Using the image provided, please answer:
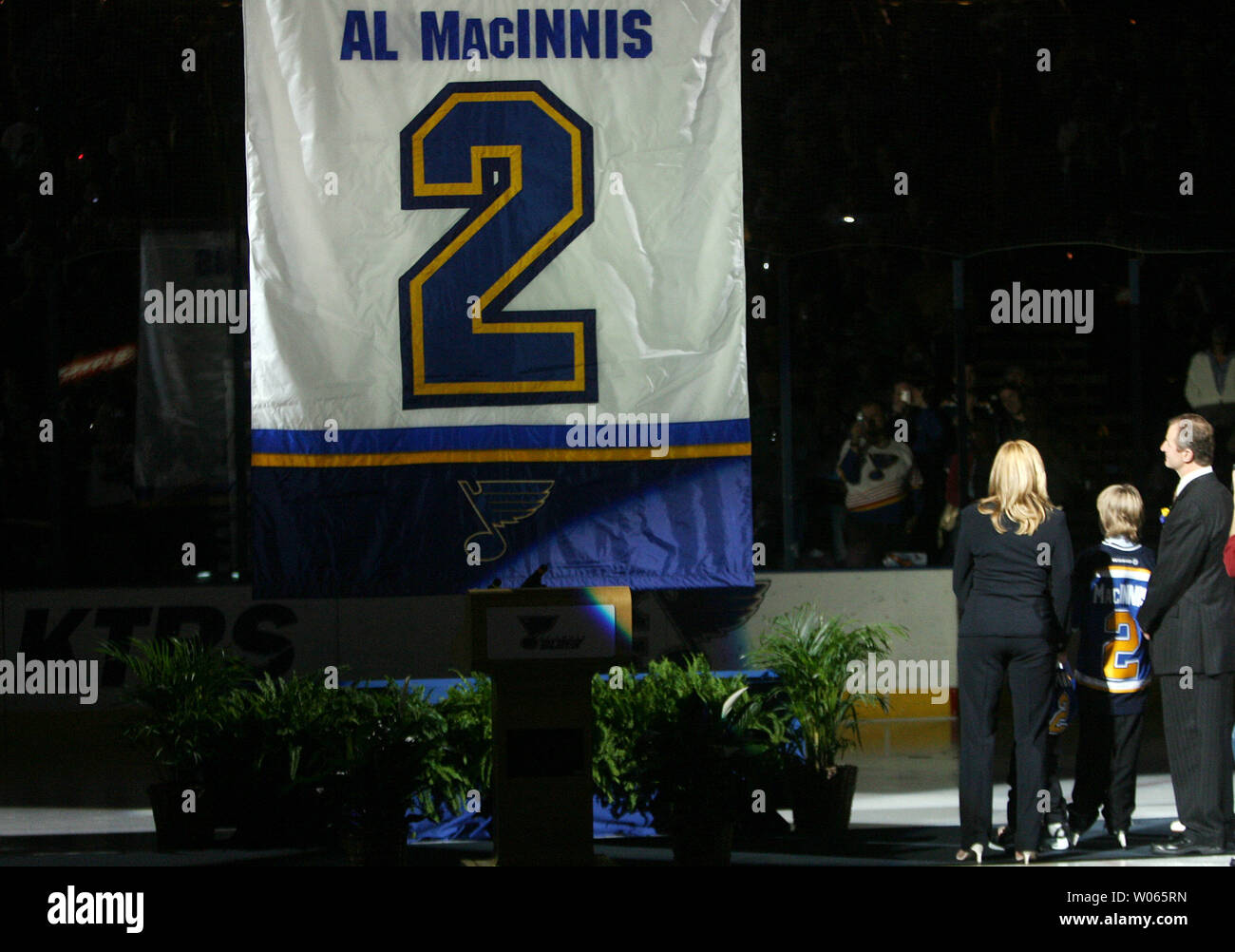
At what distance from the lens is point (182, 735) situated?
760cm

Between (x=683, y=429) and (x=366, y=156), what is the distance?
196cm

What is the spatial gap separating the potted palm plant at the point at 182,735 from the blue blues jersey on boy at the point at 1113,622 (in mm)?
4100

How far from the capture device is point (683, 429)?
7.59 m

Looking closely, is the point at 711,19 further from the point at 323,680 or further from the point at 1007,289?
the point at 1007,289

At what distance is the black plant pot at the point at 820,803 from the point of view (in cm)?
782

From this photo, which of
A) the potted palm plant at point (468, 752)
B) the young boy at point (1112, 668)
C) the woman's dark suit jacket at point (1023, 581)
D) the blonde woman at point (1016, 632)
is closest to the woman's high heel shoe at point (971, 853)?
the blonde woman at point (1016, 632)

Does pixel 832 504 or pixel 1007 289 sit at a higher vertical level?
pixel 1007 289

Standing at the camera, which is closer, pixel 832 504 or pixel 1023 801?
pixel 1023 801

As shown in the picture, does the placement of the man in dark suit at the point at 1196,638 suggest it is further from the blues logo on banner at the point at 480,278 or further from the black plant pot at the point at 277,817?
the black plant pot at the point at 277,817

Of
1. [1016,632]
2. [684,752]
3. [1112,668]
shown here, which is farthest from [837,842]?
[1112,668]

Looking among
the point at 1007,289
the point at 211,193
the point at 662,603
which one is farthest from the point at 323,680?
the point at 1007,289

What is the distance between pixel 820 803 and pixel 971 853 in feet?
2.91

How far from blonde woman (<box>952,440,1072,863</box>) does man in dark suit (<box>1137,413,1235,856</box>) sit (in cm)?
57

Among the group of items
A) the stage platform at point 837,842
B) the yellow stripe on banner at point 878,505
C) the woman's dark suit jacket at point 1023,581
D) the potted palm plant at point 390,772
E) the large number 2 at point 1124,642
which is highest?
the yellow stripe on banner at point 878,505
